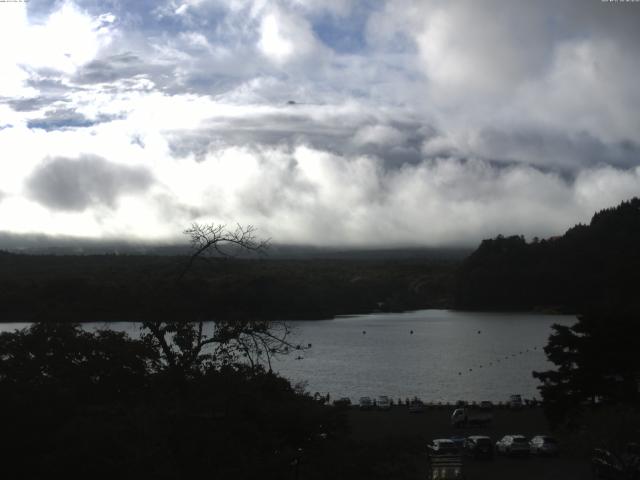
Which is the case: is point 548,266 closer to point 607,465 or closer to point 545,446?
point 545,446

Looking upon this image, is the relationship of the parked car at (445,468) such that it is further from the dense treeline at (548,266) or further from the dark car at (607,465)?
the dense treeline at (548,266)

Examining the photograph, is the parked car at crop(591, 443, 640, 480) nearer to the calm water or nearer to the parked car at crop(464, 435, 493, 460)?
the parked car at crop(464, 435, 493, 460)

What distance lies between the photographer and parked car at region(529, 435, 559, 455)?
26.5 m

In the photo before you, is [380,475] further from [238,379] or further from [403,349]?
[403,349]

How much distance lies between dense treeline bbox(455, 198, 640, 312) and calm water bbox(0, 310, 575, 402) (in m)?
10.2

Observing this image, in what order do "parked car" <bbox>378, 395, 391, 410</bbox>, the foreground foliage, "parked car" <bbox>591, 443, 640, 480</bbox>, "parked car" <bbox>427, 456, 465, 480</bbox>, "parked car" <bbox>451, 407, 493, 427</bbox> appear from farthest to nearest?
"parked car" <bbox>378, 395, 391, 410</bbox>
"parked car" <bbox>451, 407, 493, 427</bbox>
"parked car" <bbox>427, 456, 465, 480</bbox>
"parked car" <bbox>591, 443, 640, 480</bbox>
the foreground foliage

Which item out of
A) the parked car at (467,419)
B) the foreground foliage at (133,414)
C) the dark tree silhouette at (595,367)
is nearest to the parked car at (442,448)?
the dark tree silhouette at (595,367)

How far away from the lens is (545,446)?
2659cm

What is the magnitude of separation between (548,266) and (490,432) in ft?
378

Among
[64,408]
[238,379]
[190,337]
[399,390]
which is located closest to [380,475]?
[238,379]

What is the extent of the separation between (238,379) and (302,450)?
1.64 m

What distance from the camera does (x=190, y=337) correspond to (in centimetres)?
1306

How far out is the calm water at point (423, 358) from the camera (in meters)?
59.3

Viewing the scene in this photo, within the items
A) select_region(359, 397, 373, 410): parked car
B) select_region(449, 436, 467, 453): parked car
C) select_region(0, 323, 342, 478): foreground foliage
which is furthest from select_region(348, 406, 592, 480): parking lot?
select_region(0, 323, 342, 478): foreground foliage
